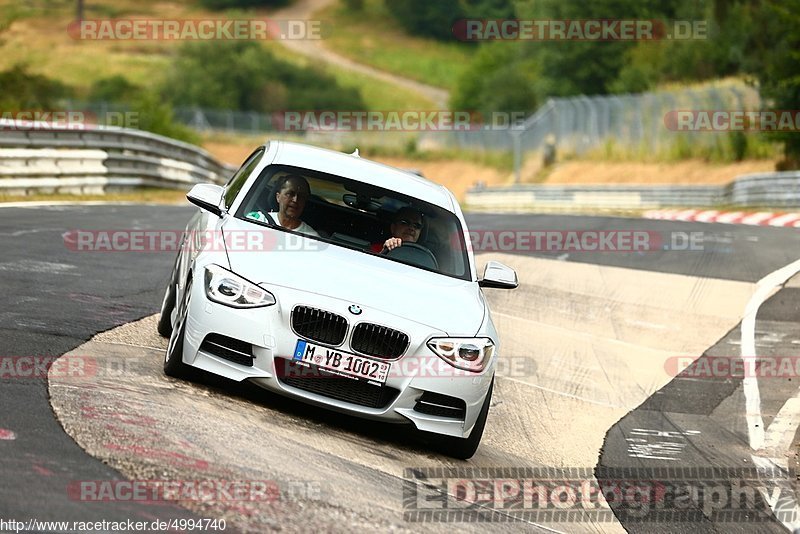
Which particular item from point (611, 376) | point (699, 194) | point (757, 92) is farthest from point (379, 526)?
point (757, 92)

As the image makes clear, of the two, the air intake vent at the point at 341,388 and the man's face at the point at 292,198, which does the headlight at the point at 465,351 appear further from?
the man's face at the point at 292,198

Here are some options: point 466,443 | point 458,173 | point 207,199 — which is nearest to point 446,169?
point 458,173

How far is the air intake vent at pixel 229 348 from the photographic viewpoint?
6.95 metres

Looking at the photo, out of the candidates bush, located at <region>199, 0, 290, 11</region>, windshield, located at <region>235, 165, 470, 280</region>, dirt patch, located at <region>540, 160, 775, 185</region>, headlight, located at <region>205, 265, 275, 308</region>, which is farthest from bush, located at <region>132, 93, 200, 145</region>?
bush, located at <region>199, 0, 290, 11</region>

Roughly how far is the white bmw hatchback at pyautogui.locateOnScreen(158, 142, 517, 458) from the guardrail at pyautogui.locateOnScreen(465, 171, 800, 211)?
2232 cm

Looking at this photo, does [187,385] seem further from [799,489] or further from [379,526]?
[799,489]

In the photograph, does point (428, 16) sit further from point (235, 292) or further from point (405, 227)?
point (235, 292)

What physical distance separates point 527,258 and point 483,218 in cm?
770

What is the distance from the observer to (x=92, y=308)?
9602 mm

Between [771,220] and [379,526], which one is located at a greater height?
[379,526]

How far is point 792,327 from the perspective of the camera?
13.5 m

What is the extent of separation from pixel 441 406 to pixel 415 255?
137cm

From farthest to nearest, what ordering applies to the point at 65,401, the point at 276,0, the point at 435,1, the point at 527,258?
the point at 276,0
the point at 435,1
the point at 527,258
the point at 65,401

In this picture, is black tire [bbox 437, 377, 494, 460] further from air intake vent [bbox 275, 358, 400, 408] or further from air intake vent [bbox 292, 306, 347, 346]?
air intake vent [bbox 292, 306, 347, 346]
